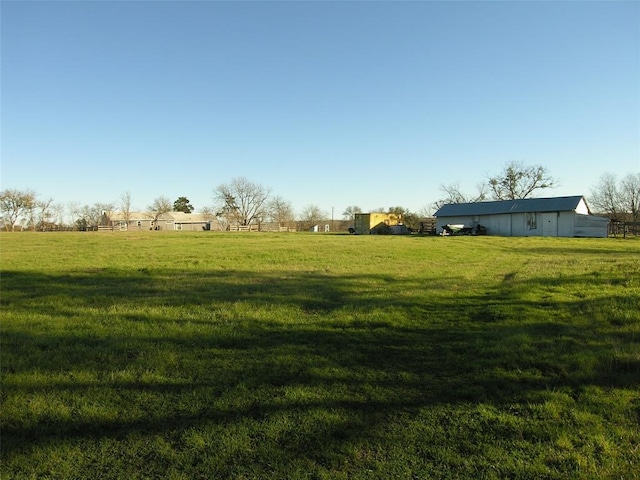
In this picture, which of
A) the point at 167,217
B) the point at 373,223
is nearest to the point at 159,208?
the point at 167,217

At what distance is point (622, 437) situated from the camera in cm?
355

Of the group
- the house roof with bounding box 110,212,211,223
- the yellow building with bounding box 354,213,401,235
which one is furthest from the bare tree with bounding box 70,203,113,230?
the yellow building with bounding box 354,213,401,235

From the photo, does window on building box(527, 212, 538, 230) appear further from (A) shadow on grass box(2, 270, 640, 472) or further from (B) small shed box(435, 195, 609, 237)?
(A) shadow on grass box(2, 270, 640, 472)

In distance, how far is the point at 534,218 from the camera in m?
50.9

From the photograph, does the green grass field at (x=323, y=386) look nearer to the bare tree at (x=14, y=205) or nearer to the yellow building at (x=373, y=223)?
the yellow building at (x=373, y=223)

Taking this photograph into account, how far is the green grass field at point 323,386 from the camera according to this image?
10.7 ft

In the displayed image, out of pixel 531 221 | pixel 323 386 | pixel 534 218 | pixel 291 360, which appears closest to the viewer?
pixel 323 386

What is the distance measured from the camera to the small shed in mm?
46312

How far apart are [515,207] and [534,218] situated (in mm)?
3225

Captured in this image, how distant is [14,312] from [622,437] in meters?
9.97

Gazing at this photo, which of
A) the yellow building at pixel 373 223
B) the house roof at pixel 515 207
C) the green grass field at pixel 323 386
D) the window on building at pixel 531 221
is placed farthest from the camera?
the yellow building at pixel 373 223

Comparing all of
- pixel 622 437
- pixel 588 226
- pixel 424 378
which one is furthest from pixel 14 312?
pixel 588 226

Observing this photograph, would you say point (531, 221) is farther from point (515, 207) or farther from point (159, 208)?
point (159, 208)

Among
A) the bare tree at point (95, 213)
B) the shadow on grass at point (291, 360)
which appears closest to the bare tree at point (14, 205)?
the bare tree at point (95, 213)
